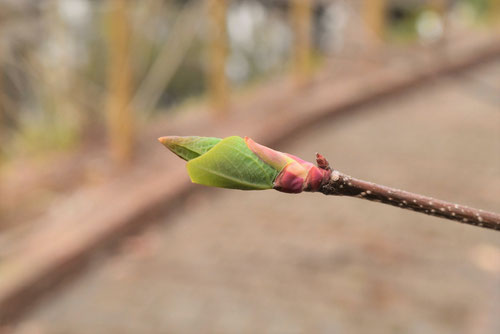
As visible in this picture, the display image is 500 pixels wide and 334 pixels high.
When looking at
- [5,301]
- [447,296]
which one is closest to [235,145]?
[447,296]

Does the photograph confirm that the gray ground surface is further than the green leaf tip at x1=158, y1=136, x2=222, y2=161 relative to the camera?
Yes

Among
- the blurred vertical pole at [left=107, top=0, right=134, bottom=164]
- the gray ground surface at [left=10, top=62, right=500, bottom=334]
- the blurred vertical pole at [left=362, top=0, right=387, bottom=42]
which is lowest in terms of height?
the gray ground surface at [left=10, top=62, right=500, bottom=334]

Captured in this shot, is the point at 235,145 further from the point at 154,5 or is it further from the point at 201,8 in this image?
the point at 201,8

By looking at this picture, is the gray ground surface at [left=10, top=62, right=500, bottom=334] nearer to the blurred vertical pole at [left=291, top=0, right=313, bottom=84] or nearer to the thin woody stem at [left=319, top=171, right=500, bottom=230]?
the blurred vertical pole at [left=291, top=0, right=313, bottom=84]

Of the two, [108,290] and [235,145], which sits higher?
[235,145]

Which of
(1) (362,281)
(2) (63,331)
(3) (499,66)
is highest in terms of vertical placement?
(3) (499,66)

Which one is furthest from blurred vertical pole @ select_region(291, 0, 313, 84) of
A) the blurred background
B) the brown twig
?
the brown twig

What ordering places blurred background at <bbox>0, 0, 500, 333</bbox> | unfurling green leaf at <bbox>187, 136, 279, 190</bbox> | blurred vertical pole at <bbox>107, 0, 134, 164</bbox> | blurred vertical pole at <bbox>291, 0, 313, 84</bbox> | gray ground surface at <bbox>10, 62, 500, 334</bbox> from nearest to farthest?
unfurling green leaf at <bbox>187, 136, 279, 190</bbox> < gray ground surface at <bbox>10, 62, 500, 334</bbox> < blurred background at <bbox>0, 0, 500, 333</bbox> < blurred vertical pole at <bbox>107, 0, 134, 164</bbox> < blurred vertical pole at <bbox>291, 0, 313, 84</bbox>
